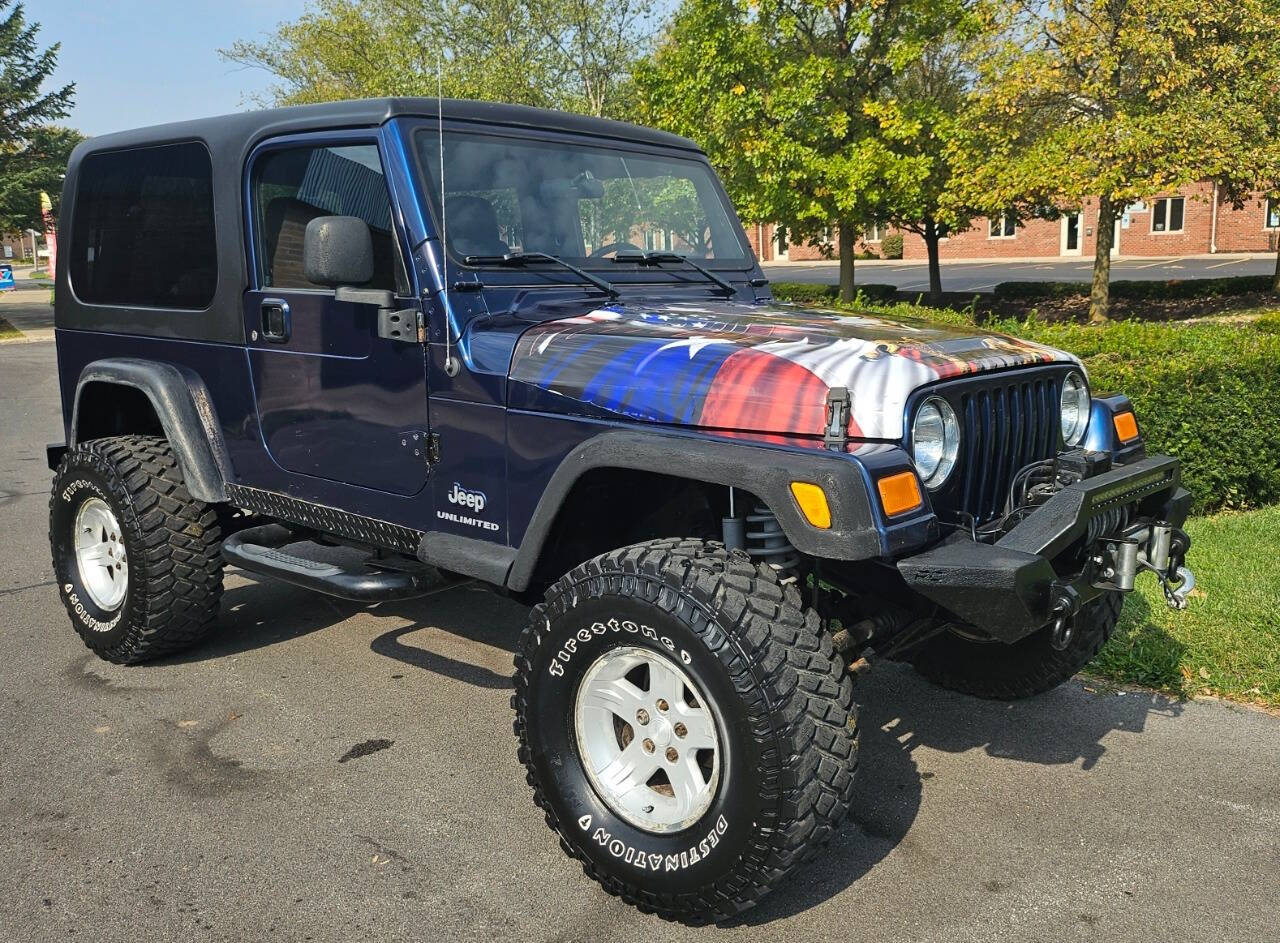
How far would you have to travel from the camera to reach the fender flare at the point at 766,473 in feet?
8.79

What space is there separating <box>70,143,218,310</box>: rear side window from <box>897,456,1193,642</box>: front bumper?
3.07 m

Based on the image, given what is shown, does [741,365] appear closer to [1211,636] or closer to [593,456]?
[593,456]

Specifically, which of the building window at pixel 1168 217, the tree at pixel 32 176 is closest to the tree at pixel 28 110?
the tree at pixel 32 176

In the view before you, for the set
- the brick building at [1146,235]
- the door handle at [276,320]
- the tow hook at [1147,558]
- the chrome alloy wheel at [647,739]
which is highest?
the brick building at [1146,235]

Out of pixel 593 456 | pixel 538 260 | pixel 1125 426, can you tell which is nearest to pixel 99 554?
pixel 538 260

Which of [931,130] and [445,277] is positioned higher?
[931,130]

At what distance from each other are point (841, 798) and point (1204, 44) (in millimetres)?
18527

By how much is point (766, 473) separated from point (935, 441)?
0.56m

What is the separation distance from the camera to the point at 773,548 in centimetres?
304

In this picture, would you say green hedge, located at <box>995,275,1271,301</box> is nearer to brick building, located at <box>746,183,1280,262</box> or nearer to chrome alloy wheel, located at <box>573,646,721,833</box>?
brick building, located at <box>746,183,1280,262</box>

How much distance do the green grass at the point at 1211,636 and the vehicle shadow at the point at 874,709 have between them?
58 millimetres

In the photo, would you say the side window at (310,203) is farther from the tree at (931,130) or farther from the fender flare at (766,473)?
the tree at (931,130)

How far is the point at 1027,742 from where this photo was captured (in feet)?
13.4

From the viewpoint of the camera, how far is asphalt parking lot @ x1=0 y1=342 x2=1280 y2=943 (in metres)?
3.01
